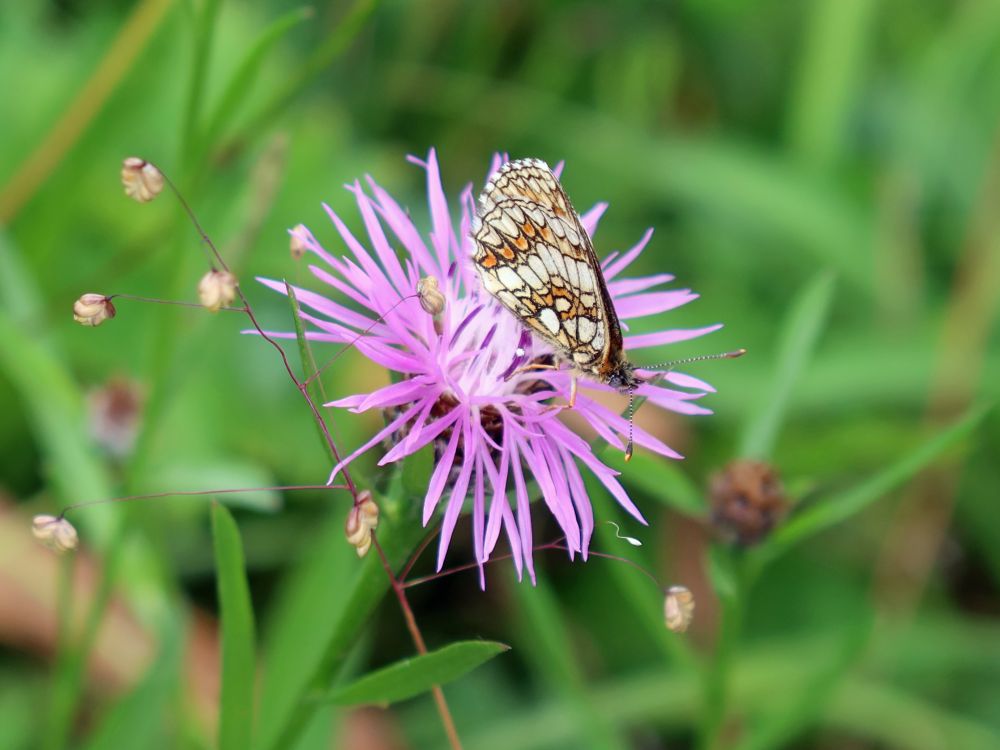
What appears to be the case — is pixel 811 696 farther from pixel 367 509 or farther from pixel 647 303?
pixel 367 509

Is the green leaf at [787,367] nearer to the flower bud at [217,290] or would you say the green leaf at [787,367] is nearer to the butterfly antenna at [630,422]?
the butterfly antenna at [630,422]

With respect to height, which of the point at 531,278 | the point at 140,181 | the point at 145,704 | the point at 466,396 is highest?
the point at 140,181

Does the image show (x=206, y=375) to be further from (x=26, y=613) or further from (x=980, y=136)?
(x=980, y=136)

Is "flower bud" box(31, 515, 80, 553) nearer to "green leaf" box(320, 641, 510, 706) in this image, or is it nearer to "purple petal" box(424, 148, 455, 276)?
"green leaf" box(320, 641, 510, 706)

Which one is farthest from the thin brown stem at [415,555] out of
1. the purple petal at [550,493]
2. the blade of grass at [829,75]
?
the blade of grass at [829,75]

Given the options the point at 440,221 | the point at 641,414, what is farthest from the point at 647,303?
the point at 641,414

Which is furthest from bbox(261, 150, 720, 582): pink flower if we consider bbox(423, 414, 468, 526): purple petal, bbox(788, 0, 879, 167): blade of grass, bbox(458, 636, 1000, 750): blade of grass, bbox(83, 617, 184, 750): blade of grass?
bbox(788, 0, 879, 167): blade of grass

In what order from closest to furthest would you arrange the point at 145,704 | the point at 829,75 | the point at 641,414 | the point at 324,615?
the point at 145,704
the point at 324,615
the point at 641,414
the point at 829,75
